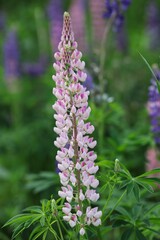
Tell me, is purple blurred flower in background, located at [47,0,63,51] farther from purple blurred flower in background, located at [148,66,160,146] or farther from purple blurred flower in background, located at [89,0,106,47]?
purple blurred flower in background, located at [148,66,160,146]

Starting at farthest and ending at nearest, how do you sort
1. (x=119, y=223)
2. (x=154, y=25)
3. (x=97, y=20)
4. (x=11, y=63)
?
(x=154, y=25) → (x=97, y=20) → (x=11, y=63) → (x=119, y=223)

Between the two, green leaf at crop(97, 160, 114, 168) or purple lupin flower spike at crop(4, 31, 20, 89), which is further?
purple lupin flower spike at crop(4, 31, 20, 89)

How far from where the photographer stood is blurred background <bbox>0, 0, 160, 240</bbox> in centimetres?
311

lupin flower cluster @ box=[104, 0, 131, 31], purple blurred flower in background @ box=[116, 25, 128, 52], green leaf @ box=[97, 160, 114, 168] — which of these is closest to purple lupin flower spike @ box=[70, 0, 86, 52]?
purple blurred flower in background @ box=[116, 25, 128, 52]

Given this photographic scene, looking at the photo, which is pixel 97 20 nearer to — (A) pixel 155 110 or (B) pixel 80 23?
(B) pixel 80 23

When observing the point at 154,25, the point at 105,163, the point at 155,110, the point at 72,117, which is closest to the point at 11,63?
the point at 154,25

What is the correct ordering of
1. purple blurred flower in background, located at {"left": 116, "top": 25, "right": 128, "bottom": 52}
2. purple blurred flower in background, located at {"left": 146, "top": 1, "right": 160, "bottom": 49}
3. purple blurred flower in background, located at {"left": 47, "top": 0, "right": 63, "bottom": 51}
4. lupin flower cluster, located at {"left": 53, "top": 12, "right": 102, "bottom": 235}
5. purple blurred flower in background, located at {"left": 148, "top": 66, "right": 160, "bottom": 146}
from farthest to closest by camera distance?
1. purple blurred flower in background, located at {"left": 146, "top": 1, "right": 160, "bottom": 49}
2. purple blurred flower in background, located at {"left": 116, "top": 25, "right": 128, "bottom": 52}
3. purple blurred flower in background, located at {"left": 47, "top": 0, "right": 63, "bottom": 51}
4. purple blurred flower in background, located at {"left": 148, "top": 66, "right": 160, "bottom": 146}
5. lupin flower cluster, located at {"left": 53, "top": 12, "right": 102, "bottom": 235}

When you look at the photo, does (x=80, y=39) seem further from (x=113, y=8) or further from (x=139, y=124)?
(x=113, y=8)

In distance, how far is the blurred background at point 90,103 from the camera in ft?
10.2

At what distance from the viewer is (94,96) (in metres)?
3.30

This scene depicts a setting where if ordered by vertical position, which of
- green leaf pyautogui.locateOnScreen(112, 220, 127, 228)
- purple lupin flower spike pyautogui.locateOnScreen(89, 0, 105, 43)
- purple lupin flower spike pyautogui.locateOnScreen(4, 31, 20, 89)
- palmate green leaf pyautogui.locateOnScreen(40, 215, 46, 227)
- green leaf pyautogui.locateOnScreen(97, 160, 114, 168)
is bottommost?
green leaf pyautogui.locateOnScreen(112, 220, 127, 228)

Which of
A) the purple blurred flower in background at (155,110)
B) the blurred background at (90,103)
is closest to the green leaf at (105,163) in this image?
A: the blurred background at (90,103)

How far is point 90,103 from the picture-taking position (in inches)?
120

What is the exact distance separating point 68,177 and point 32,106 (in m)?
3.14
